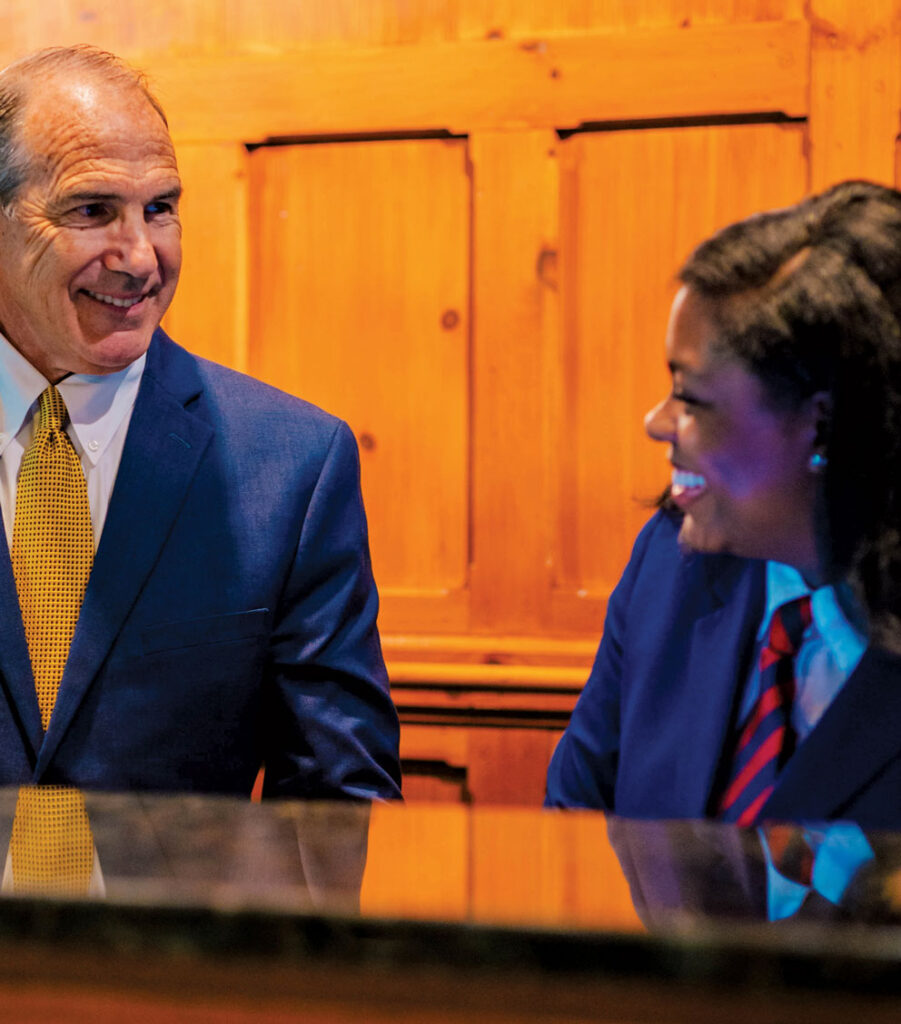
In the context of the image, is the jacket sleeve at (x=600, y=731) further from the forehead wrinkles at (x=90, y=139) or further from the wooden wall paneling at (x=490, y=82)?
the wooden wall paneling at (x=490, y=82)

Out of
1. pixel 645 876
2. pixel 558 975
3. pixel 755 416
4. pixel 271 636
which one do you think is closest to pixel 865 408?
pixel 755 416

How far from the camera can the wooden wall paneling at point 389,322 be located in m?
2.75

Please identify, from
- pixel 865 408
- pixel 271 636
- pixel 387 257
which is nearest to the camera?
pixel 865 408

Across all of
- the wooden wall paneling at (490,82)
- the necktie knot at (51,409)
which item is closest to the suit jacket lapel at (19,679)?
the necktie knot at (51,409)

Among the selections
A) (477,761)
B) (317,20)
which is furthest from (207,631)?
(317,20)

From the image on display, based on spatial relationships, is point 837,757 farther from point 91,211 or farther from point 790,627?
point 91,211

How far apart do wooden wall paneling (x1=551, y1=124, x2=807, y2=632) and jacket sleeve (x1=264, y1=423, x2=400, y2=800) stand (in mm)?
1119

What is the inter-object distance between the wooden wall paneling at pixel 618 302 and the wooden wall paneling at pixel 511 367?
0.15ft

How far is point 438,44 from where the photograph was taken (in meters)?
2.70

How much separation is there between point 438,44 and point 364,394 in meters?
0.79

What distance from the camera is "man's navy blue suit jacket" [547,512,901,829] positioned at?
3.58ft

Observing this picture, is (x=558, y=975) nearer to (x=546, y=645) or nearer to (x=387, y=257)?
(x=546, y=645)

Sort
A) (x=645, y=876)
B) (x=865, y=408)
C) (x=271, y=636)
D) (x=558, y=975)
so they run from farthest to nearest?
(x=271, y=636) → (x=865, y=408) → (x=645, y=876) → (x=558, y=975)

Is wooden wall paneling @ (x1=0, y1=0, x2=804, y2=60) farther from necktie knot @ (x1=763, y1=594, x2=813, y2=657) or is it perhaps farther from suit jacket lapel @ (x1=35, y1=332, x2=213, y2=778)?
necktie knot @ (x1=763, y1=594, x2=813, y2=657)
